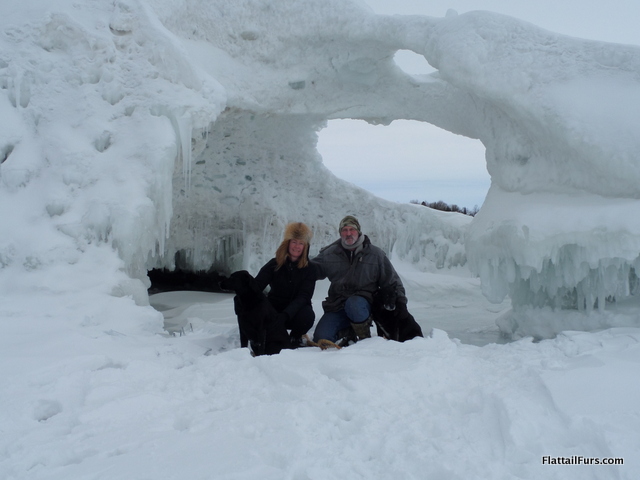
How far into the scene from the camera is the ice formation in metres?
4.69

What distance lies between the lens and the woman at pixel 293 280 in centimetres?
424

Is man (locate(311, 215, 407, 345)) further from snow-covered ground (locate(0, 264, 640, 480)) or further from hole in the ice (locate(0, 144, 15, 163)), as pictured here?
hole in the ice (locate(0, 144, 15, 163))

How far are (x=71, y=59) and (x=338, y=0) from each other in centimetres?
370

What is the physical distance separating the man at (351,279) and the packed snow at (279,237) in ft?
1.54

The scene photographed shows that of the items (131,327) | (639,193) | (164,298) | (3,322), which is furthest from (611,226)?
(164,298)

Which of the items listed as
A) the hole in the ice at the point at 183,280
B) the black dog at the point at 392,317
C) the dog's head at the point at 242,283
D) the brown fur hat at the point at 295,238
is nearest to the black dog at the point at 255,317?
the dog's head at the point at 242,283

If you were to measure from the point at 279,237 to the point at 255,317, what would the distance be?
524cm

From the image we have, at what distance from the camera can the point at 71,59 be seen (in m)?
5.64

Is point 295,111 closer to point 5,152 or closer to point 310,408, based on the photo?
point 5,152

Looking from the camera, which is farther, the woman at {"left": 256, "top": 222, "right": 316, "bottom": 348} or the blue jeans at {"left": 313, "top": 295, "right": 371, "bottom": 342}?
the blue jeans at {"left": 313, "top": 295, "right": 371, "bottom": 342}

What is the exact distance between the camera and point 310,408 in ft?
8.30

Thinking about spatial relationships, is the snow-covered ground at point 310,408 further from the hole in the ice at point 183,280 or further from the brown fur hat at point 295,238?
the hole in the ice at point 183,280

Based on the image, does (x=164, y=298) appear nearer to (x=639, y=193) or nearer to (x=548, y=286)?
(x=548, y=286)

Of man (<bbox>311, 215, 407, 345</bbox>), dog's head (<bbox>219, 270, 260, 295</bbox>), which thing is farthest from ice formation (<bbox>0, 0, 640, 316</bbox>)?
man (<bbox>311, 215, 407, 345</bbox>)
